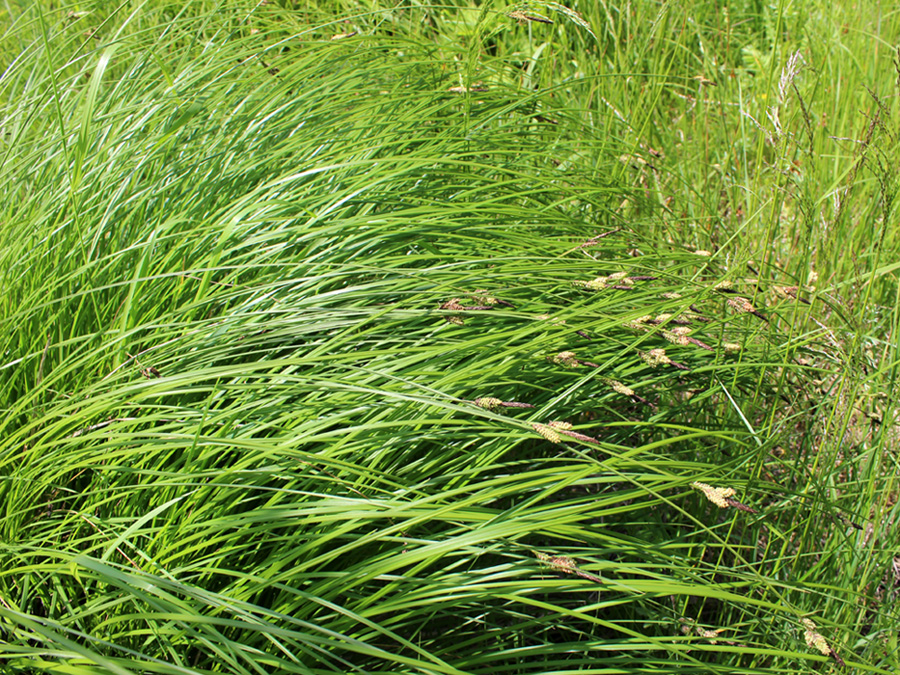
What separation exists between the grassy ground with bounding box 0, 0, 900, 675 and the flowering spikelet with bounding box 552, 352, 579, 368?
1.5 inches

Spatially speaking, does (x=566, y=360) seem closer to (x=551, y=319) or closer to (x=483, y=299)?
(x=551, y=319)

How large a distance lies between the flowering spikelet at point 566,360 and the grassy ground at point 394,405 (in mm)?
38

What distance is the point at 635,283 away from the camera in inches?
64.6

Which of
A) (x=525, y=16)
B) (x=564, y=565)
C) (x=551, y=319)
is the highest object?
(x=525, y=16)

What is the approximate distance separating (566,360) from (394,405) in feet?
1.15

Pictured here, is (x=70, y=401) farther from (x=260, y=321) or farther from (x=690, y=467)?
(x=690, y=467)

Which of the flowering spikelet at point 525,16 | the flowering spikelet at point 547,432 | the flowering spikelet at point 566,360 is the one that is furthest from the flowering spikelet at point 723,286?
the flowering spikelet at point 525,16

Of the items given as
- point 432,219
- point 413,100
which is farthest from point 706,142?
point 432,219

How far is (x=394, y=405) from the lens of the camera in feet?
4.09

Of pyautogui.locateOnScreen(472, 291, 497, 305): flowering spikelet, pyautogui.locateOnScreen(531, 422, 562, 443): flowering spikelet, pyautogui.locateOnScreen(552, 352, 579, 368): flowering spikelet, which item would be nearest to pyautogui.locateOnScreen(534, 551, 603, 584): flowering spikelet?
pyautogui.locateOnScreen(531, 422, 562, 443): flowering spikelet

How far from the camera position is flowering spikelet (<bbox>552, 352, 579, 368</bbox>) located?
4.22ft

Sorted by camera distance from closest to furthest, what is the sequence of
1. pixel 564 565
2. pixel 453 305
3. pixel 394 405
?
pixel 564 565, pixel 394 405, pixel 453 305

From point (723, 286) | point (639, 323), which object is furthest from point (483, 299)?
point (723, 286)

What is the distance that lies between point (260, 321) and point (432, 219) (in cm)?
45
